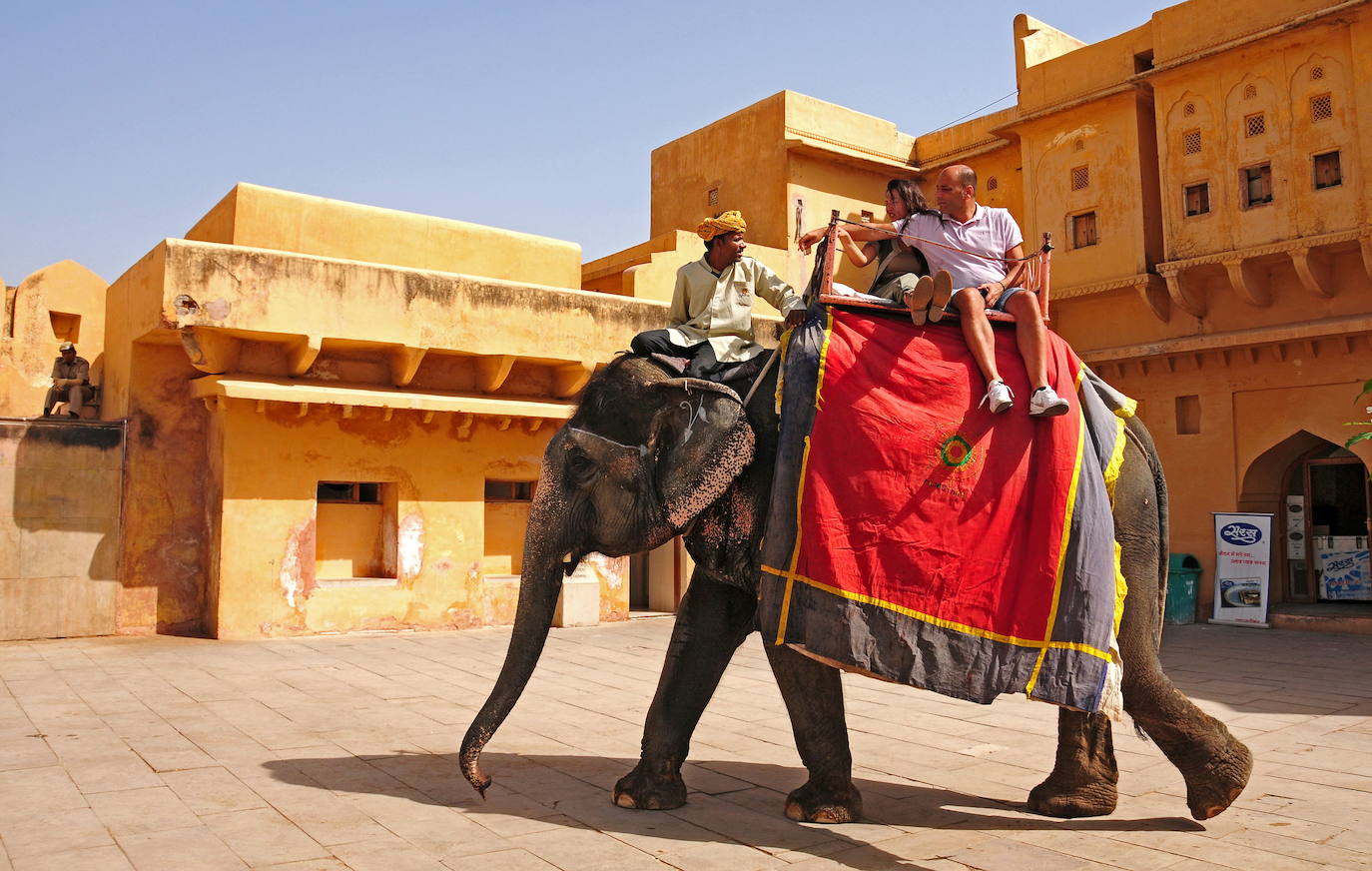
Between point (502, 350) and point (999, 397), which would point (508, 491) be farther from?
point (999, 397)

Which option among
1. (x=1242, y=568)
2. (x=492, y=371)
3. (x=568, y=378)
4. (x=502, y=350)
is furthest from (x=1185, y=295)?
(x=492, y=371)

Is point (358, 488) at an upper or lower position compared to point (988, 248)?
lower

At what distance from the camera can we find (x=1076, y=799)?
4887 mm

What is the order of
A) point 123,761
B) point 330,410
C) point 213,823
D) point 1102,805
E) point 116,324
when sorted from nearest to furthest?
point 213,823, point 1102,805, point 123,761, point 330,410, point 116,324

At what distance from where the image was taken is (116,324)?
13086mm

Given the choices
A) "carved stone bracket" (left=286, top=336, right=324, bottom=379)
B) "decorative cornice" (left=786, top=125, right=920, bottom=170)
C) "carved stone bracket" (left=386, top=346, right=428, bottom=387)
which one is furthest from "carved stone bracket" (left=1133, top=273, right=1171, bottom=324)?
"carved stone bracket" (left=286, top=336, right=324, bottom=379)

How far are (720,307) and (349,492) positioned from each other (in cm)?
858

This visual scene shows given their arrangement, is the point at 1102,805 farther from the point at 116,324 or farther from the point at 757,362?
the point at 116,324

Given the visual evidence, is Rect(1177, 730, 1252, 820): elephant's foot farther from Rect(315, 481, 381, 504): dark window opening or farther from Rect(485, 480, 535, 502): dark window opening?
Rect(315, 481, 381, 504): dark window opening

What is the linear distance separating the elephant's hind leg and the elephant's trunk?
2.46 metres

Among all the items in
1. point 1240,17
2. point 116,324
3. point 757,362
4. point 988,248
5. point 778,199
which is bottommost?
point 757,362

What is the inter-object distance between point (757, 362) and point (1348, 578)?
1476cm

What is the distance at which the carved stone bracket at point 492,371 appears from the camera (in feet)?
42.5

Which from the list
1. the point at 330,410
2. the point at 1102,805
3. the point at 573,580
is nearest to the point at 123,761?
the point at 1102,805
